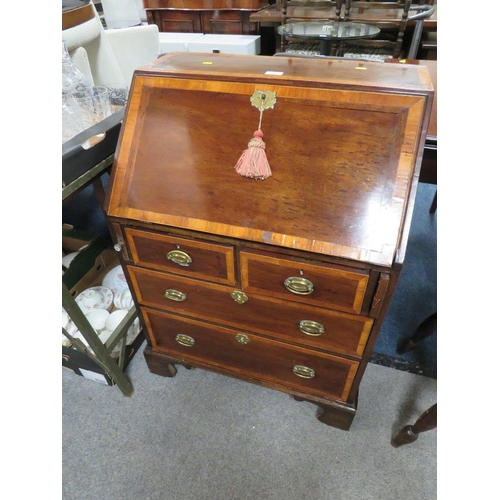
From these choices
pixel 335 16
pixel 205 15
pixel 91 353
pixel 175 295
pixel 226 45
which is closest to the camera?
pixel 175 295

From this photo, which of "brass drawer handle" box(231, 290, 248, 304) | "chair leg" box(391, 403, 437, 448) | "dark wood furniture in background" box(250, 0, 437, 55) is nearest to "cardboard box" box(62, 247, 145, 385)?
"brass drawer handle" box(231, 290, 248, 304)

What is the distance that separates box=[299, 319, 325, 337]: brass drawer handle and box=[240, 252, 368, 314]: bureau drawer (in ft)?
0.27

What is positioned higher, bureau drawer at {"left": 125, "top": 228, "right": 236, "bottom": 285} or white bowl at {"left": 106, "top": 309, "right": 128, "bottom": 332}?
bureau drawer at {"left": 125, "top": 228, "right": 236, "bottom": 285}

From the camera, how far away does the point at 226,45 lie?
3115 millimetres

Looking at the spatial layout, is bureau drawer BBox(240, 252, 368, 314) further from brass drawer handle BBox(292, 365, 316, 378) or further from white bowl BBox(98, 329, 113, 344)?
white bowl BBox(98, 329, 113, 344)

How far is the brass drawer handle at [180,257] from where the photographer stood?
2.98ft

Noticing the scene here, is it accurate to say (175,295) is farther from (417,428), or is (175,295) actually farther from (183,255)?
(417,428)

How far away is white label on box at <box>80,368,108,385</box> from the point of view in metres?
1.32

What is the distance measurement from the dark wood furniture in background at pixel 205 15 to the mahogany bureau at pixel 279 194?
122 inches

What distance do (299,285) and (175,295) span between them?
42 centimetres

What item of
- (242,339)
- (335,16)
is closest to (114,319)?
(242,339)

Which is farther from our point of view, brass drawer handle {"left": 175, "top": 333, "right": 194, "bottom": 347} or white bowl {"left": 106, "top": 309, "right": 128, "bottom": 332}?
white bowl {"left": 106, "top": 309, "right": 128, "bottom": 332}

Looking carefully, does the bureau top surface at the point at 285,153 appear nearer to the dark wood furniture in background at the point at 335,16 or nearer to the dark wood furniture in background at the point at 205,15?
the dark wood furniture in background at the point at 335,16

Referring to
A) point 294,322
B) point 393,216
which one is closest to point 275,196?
point 393,216
